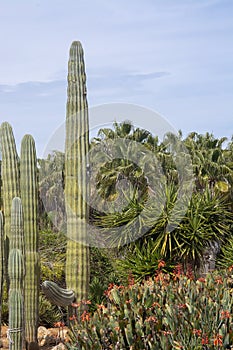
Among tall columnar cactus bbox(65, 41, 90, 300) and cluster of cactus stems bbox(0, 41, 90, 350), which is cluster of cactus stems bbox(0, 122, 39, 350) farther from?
tall columnar cactus bbox(65, 41, 90, 300)

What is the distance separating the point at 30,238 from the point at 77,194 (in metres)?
1.08

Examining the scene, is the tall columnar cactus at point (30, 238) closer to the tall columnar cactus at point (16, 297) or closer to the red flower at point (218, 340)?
the tall columnar cactus at point (16, 297)

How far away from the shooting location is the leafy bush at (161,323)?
574 cm

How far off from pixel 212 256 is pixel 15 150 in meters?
4.69

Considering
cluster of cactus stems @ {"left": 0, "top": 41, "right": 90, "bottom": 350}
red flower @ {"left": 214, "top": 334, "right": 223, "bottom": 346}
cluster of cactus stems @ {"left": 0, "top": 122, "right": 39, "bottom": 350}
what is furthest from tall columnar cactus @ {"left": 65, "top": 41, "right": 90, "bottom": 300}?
red flower @ {"left": 214, "top": 334, "right": 223, "bottom": 346}

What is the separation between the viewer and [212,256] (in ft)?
41.3

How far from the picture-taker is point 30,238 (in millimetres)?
9445

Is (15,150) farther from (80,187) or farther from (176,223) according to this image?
(176,223)

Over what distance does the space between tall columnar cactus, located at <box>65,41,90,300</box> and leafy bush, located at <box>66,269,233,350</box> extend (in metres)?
2.18

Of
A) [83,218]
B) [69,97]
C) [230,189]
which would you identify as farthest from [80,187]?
[230,189]

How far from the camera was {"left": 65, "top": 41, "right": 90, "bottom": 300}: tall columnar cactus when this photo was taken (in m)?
8.92

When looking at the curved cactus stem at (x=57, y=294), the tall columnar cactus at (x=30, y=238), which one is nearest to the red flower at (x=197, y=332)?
the curved cactus stem at (x=57, y=294)

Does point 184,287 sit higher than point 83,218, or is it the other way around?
point 83,218

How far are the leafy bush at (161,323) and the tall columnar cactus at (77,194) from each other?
2.18m
